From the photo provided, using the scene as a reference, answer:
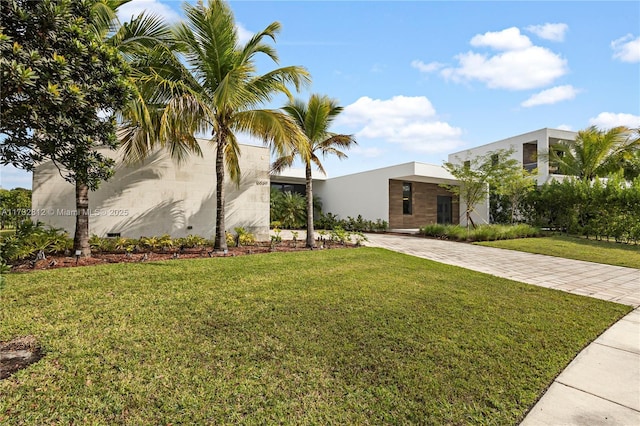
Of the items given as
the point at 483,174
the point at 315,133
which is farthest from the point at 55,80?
the point at 483,174

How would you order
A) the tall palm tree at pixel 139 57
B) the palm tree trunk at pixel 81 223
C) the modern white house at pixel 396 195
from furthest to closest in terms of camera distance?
the modern white house at pixel 396 195 < the palm tree trunk at pixel 81 223 < the tall palm tree at pixel 139 57

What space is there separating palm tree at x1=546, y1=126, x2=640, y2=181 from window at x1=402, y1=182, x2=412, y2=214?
8.69 metres

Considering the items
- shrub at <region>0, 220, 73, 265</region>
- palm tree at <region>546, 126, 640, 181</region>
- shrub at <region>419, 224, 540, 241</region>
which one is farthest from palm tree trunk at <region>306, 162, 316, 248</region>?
palm tree at <region>546, 126, 640, 181</region>

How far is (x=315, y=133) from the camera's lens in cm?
945

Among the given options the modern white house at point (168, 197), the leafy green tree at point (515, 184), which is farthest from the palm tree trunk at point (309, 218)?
the leafy green tree at point (515, 184)

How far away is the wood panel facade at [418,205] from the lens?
17.9 metres

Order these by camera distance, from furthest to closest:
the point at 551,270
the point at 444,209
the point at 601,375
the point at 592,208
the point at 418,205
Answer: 1. the point at 444,209
2. the point at 418,205
3. the point at 592,208
4. the point at 551,270
5. the point at 601,375

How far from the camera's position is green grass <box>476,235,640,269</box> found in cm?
900

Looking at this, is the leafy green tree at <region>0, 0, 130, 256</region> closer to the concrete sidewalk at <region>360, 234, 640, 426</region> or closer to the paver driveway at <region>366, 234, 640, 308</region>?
the concrete sidewalk at <region>360, 234, 640, 426</region>

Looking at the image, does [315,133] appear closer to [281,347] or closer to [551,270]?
[551,270]

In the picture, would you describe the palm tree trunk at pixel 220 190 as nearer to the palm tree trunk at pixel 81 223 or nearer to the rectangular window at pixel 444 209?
the palm tree trunk at pixel 81 223

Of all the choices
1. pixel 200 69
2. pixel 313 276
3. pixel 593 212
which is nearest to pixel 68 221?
pixel 200 69

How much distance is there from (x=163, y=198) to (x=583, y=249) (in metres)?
14.5

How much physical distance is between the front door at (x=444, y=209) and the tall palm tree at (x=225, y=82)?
15280mm
